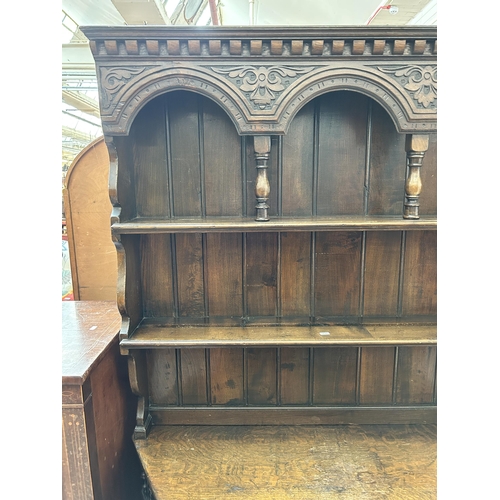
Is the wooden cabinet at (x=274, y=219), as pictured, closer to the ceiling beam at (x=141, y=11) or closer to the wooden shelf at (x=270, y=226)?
the wooden shelf at (x=270, y=226)

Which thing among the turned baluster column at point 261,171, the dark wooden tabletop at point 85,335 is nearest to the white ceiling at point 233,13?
the turned baluster column at point 261,171

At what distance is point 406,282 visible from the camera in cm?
138

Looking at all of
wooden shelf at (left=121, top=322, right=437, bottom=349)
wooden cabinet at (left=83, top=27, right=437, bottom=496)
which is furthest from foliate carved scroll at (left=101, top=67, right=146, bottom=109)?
wooden shelf at (left=121, top=322, right=437, bottom=349)

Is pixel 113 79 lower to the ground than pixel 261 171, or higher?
higher

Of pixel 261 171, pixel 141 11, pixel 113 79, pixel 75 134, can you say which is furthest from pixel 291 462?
pixel 75 134

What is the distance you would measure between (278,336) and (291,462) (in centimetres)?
44

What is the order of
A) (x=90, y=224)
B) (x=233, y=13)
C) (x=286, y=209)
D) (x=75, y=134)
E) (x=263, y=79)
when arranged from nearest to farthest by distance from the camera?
(x=263, y=79) < (x=286, y=209) < (x=90, y=224) < (x=233, y=13) < (x=75, y=134)

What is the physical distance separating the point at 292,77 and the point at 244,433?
1305mm

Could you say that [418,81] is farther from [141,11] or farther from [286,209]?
[141,11]

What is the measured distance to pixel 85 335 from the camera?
131 centimetres

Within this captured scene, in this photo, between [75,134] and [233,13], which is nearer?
[233,13]

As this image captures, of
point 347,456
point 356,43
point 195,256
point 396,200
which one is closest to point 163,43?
point 356,43

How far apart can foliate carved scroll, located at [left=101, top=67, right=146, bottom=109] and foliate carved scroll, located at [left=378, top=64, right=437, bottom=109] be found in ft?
2.57

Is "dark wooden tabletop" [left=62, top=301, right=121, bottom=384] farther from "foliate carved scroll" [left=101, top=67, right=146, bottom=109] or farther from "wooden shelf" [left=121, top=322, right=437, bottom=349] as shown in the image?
"foliate carved scroll" [left=101, top=67, right=146, bottom=109]
